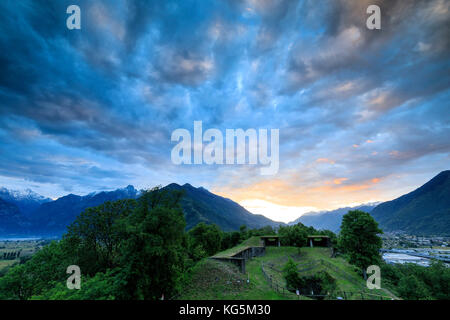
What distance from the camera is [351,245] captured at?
3766 cm

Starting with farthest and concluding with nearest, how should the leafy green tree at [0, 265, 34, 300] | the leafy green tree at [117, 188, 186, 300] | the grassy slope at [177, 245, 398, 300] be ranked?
the leafy green tree at [0, 265, 34, 300] → the grassy slope at [177, 245, 398, 300] → the leafy green tree at [117, 188, 186, 300]

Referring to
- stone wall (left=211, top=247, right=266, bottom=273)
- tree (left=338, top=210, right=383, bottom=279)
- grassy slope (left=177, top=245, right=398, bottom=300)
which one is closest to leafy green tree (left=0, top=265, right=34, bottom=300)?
grassy slope (left=177, top=245, right=398, bottom=300)

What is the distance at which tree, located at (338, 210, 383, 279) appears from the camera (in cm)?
3588

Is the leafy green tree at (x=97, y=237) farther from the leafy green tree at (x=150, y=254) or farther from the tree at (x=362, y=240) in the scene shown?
the tree at (x=362, y=240)

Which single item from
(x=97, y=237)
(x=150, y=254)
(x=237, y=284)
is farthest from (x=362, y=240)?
(x=97, y=237)

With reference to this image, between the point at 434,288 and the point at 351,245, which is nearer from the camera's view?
the point at 351,245

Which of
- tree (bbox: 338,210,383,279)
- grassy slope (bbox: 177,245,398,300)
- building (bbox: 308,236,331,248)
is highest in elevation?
tree (bbox: 338,210,383,279)

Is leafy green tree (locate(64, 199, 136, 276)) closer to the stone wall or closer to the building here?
the stone wall
